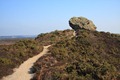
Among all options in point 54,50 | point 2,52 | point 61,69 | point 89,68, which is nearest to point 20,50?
point 2,52

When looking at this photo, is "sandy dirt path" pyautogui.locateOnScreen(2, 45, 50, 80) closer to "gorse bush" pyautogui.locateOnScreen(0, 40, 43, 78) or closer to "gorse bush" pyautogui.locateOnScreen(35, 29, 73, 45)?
"gorse bush" pyautogui.locateOnScreen(0, 40, 43, 78)

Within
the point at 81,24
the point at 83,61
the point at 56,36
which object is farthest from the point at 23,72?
the point at 81,24

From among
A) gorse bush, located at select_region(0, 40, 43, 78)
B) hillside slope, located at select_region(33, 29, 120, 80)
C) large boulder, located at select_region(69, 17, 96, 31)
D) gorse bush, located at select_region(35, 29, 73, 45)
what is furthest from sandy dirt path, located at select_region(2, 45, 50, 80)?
large boulder, located at select_region(69, 17, 96, 31)

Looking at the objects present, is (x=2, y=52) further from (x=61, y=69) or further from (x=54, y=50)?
(x=61, y=69)

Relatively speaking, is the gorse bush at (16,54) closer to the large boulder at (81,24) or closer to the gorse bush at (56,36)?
the gorse bush at (56,36)

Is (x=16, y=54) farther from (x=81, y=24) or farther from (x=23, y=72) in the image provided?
(x=81, y=24)

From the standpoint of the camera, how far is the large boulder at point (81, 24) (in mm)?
49094

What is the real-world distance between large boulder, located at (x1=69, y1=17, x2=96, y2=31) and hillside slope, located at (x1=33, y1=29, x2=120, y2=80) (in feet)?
22.3

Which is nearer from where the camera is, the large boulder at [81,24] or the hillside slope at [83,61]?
the hillside slope at [83,61]

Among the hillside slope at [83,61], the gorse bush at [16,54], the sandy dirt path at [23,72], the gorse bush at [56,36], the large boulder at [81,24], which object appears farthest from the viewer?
the large boulder at [81,24]

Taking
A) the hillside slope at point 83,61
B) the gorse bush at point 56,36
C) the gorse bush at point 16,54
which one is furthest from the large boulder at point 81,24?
the gorse bush at point 16,54

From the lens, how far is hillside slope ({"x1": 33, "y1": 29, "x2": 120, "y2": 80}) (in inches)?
888

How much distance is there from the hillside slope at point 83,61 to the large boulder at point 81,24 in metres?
6.80

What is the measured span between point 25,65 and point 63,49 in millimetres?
6339
